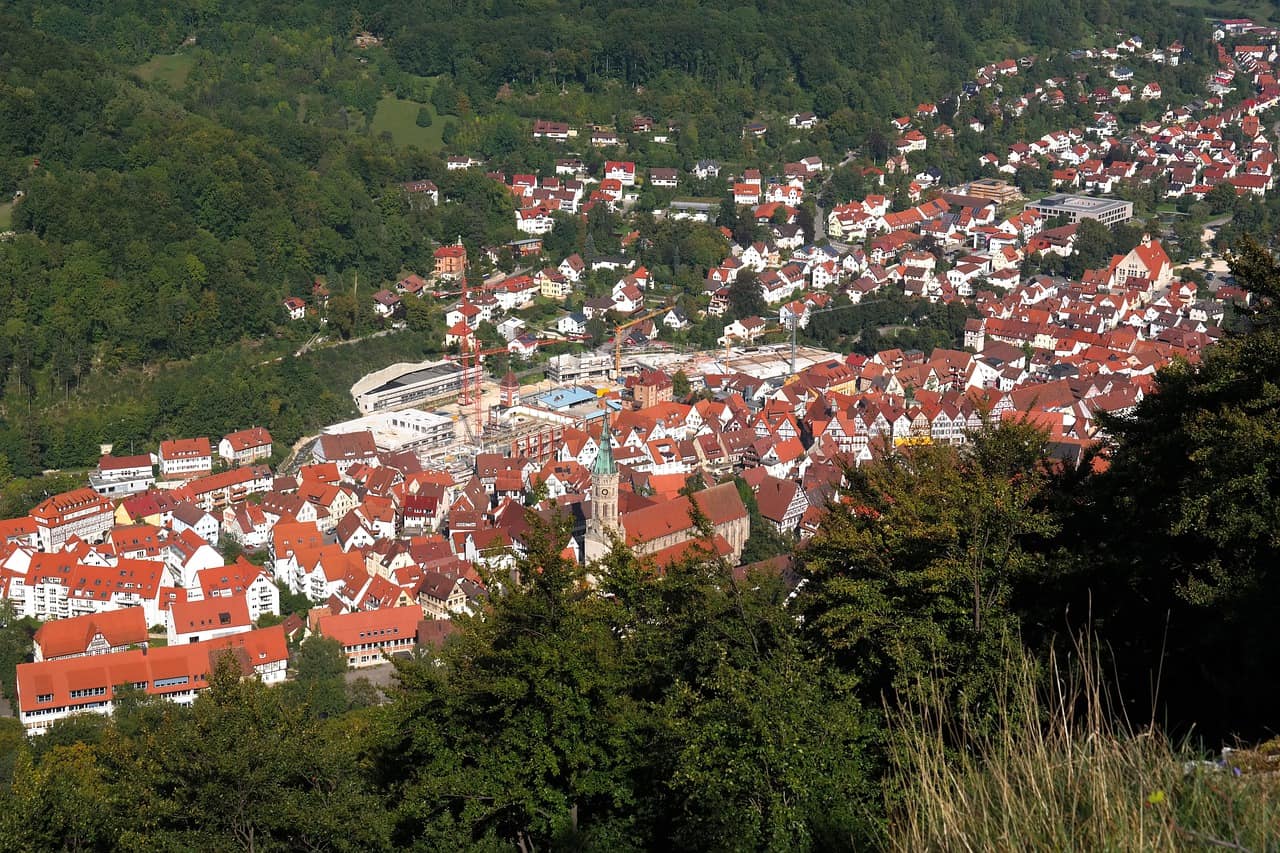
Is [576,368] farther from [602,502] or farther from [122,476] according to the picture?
[602,502]

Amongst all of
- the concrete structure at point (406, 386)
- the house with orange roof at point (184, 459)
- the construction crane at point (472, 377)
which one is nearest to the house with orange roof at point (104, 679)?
the house with orange roof at point (184, 459)

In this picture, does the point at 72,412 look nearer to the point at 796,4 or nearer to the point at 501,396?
the point at 501,396

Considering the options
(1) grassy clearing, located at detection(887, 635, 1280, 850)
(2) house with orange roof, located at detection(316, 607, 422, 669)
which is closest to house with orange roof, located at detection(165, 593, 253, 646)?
(2) house with orange roof, located at detection(316, 607, 422, 669)

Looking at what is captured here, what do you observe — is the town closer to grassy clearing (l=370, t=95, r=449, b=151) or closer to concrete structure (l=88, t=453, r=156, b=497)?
concrete structure (l=88, t=453, r=156, b=497)

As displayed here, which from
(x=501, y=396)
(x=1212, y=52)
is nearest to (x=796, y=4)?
(x=1212, y=52)

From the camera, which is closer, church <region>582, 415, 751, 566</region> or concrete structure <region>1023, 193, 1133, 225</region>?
church <region>582, 415, 751, 566</region>

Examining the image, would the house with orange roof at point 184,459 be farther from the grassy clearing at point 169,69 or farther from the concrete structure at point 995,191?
the concrete structure at point 995,191
